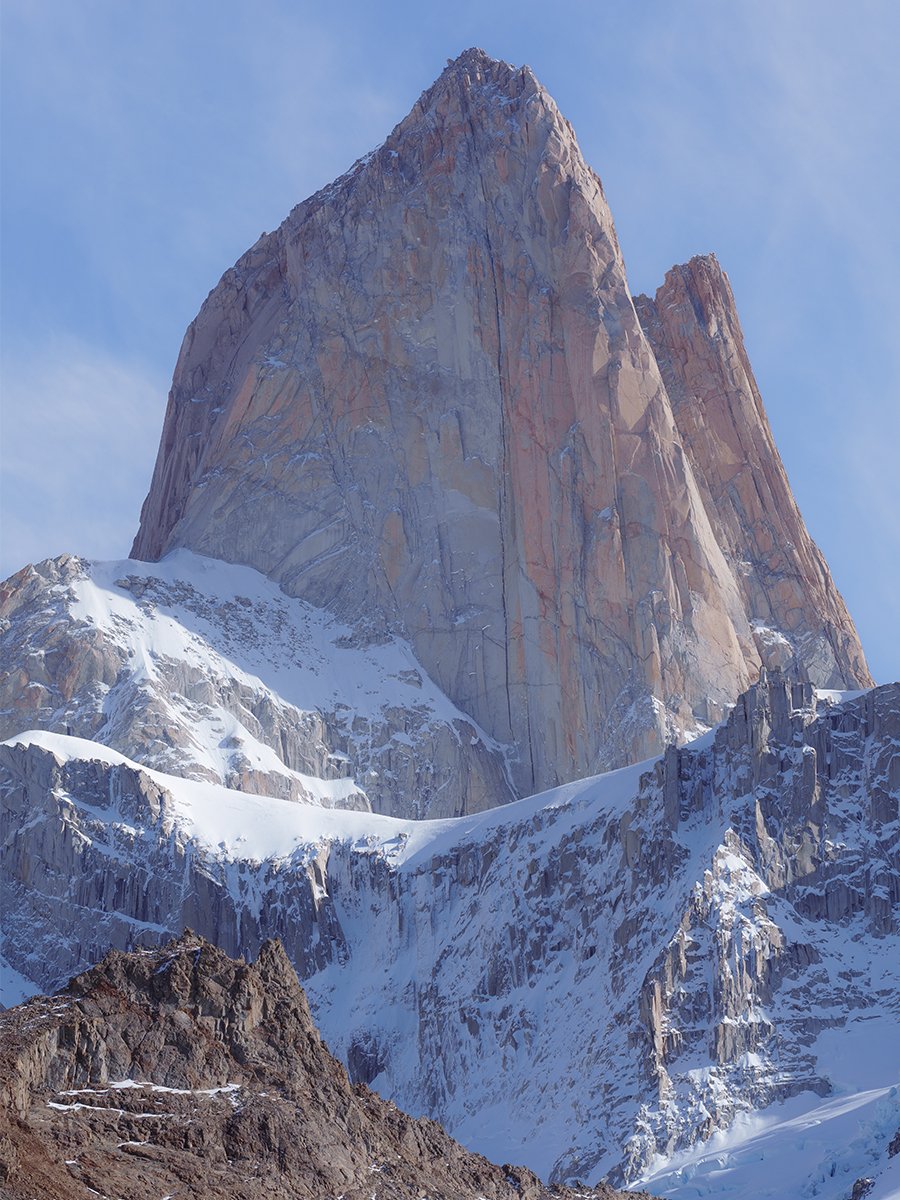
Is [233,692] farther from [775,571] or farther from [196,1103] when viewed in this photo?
[196,1103]

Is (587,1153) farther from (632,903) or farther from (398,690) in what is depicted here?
(398,690)

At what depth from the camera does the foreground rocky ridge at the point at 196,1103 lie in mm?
81688

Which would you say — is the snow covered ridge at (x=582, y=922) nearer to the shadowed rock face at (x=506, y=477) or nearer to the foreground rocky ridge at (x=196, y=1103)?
the shadowed rock face at (x=506, y=477)

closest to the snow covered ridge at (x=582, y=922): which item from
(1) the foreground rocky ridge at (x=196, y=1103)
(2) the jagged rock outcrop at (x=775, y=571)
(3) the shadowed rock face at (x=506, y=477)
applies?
(3) the shadowed rock face at (x=506, y=477)

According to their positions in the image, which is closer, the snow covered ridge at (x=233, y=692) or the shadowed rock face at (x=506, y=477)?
the snow covered ridge at (x=233, y=692)

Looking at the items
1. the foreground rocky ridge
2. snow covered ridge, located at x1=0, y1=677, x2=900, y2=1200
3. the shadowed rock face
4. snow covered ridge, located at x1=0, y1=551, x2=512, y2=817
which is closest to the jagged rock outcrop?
the shadowed rock face

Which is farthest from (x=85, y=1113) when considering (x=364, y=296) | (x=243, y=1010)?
(x=364, y=296)

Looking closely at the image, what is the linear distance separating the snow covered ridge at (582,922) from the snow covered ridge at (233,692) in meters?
11.4

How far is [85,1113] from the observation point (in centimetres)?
8356

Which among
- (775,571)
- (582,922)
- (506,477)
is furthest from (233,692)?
(582,922)

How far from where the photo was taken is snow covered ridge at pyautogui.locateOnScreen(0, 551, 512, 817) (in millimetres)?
168625

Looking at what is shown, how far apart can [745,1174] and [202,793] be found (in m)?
45.3

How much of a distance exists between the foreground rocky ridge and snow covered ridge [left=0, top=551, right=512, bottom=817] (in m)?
72.5

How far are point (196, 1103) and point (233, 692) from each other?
89278mm
